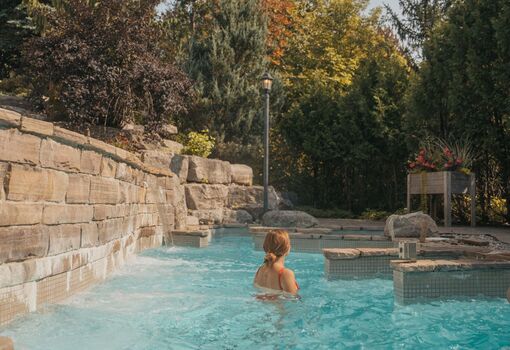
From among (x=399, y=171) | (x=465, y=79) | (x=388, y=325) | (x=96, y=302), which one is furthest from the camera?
(x=399, y=171)

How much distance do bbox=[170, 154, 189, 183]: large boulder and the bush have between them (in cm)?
125

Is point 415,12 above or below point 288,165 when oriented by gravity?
above

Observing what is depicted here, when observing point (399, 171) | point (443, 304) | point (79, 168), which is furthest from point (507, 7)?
point (79, 168)

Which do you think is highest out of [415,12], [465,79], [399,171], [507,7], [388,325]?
[415,12]

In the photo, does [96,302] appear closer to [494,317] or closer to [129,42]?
[494,317]

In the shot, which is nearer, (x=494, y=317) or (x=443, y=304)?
(x=494, y=317)

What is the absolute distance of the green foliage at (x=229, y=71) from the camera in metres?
17.5

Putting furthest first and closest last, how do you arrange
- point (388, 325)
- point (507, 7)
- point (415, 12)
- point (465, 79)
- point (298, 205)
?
point (415, 12)
point (298, 205)
point (465, 79)
point (507, 7)
point (388, 325)

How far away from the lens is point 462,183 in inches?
457

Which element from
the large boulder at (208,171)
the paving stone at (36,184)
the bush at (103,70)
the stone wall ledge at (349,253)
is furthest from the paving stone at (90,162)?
the large boulder at (208,171)

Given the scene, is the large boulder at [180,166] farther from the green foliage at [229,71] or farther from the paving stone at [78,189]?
the paving stone at [78,189]

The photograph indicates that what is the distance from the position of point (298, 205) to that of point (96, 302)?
13426 millimetres

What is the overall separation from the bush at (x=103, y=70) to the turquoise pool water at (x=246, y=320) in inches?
305

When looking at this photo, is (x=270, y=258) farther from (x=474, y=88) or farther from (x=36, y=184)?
(x=474, y=88)
